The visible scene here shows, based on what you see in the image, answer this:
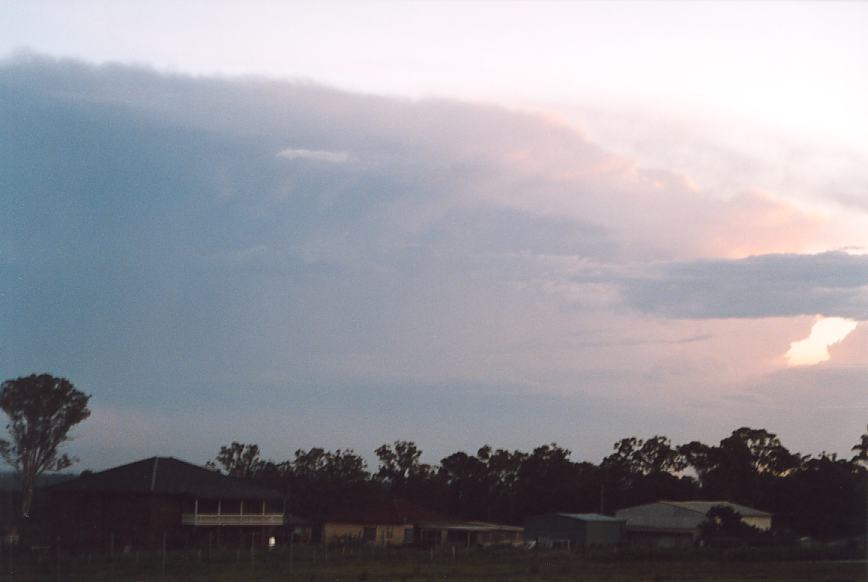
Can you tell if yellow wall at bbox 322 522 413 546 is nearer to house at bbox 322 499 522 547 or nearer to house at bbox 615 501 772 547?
house at bbox 322 499 522 547

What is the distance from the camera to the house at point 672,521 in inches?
3588

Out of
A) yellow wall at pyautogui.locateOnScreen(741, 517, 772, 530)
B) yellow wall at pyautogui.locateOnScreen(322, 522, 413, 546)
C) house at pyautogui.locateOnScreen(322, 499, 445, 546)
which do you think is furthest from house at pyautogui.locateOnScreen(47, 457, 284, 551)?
yellow wall at pyautogui.locateOnScreen(741, 517, 772, 530)

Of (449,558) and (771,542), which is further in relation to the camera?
(771,542)

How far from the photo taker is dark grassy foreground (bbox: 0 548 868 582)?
4447 centimetres

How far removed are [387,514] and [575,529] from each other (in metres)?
15.6

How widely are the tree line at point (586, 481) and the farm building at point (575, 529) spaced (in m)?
15.4

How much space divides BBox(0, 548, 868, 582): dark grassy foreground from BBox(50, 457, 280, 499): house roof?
1726cm

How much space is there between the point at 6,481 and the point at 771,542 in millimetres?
49639

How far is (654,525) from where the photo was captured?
93875mm

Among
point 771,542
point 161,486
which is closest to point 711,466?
point 771,542

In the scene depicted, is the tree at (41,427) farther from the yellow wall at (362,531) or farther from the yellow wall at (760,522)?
the yellow wall at (760,522)

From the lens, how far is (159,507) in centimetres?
7494

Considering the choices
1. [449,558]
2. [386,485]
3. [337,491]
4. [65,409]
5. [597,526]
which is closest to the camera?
[449,558]

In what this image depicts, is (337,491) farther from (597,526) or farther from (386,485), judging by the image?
(597,526)
